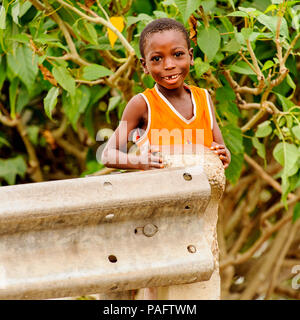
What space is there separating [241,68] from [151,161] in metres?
1.00

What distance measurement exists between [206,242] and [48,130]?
322 cm

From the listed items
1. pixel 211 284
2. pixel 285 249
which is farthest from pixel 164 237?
pixel 285 249

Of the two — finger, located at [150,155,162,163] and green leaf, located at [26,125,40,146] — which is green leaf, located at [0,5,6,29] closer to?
finger, located at [150,155,162,163]

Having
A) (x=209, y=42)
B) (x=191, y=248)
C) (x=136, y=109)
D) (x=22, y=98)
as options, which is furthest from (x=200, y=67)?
(x=22, y=98)

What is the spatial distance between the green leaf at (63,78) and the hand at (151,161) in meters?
0.82

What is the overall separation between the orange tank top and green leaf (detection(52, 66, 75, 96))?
67 centimetres

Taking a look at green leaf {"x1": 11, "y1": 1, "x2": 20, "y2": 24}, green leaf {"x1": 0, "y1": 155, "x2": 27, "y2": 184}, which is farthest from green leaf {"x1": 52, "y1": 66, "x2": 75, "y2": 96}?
green leaf {"x1": 0, "y1": 155, "x2": 27, "y2": 184}

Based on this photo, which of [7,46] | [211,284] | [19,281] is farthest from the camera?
[7,46]

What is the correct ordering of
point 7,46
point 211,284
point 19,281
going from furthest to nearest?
point 7,46 < point 211,284 < point 19,281

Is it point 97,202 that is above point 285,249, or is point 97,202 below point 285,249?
above

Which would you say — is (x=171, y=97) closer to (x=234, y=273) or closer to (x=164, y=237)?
(x=164, y=237)

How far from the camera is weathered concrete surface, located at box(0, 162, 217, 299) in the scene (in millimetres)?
1613

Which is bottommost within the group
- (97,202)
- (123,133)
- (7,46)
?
(97,202)

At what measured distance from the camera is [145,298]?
1929 mm
